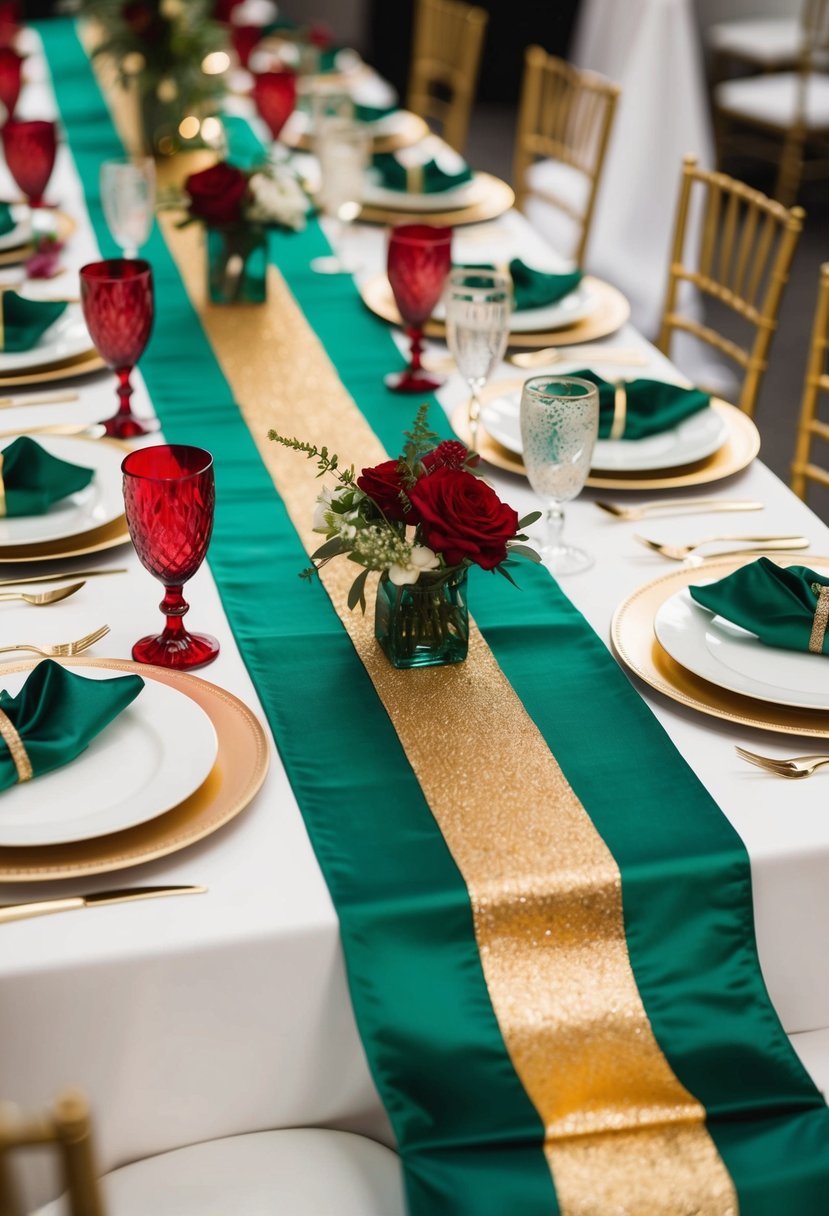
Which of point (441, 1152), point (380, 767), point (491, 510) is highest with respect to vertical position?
point (491, 510)

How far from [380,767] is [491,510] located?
23 centimetres

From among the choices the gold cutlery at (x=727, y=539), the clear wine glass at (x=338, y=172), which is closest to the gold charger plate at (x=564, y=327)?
the clear wine glass at (x=338, y=172)

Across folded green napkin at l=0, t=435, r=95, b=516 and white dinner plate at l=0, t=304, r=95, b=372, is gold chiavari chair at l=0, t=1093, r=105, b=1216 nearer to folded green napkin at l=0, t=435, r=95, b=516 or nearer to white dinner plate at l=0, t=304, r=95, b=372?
folded green napkin at l=0, t=435, r=95, b=516

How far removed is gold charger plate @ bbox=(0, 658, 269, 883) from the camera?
981 mm

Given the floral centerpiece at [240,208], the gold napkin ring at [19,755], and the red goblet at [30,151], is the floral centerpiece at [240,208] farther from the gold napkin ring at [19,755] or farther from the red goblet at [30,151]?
the gold napkin ring at [19,755]

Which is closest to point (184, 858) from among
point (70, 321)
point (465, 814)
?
point (465, 814)

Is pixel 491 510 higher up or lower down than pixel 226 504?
higher up

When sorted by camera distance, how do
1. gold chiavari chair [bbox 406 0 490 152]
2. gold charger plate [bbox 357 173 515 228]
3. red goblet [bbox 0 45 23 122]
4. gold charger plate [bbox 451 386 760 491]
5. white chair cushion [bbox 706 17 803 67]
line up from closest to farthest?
gold charger plate [bbox 451 386 760 491] < gold charger plate [bbox 357 173 515 228] < red goblet [bbox 0 45 23 122] < gold chiavari chair [bbox 406 0 490 152] < white chair cushion [bbox 706 17 803 67]

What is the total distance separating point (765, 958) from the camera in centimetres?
109

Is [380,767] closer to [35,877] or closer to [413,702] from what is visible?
[413,702]

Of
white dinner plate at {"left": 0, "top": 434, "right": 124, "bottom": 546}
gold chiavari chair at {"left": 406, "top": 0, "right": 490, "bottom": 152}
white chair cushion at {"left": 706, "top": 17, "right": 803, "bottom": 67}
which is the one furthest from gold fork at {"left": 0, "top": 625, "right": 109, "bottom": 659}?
white chair cushion at {"left": 706, "top": 17, "right": 803, "bottom": 67}

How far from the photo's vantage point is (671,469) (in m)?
1.63

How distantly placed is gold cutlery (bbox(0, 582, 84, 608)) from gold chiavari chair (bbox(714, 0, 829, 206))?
15.3 ft

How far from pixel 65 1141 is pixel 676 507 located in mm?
1103
